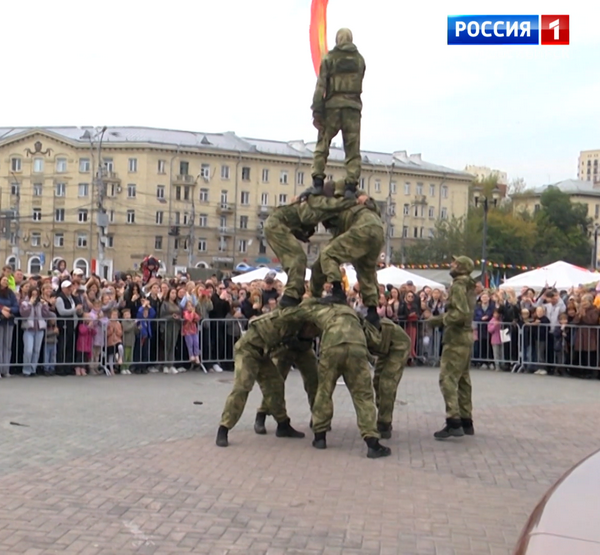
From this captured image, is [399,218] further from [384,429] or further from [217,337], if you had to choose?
[384,429]

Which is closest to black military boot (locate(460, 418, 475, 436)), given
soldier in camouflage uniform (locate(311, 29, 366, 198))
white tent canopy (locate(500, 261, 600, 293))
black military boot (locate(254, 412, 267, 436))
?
black military boot (locate(254, 412, 267, 436))

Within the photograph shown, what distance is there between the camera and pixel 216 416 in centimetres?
1120

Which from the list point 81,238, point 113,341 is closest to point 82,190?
point 81,238

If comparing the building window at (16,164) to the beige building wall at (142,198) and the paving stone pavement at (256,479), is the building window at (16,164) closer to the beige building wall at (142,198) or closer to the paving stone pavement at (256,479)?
the beige building wall at (142,198)

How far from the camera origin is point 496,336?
1778 centimetres

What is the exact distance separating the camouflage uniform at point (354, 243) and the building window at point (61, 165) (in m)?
74.1

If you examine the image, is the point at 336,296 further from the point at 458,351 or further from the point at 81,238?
the point at 81,238

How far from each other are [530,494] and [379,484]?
1317mm

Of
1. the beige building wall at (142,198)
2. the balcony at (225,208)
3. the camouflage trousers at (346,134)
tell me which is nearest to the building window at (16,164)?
the beige building wall at (142,198)

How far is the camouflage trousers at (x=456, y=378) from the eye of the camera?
993 cm

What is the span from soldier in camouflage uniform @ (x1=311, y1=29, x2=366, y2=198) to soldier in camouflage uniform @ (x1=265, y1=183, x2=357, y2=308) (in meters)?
0.17

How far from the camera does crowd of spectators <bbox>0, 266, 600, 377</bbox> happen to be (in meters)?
14.6

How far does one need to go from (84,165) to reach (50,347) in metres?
68.1

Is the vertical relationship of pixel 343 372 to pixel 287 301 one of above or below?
below
